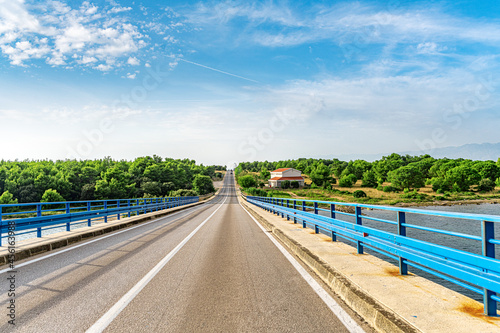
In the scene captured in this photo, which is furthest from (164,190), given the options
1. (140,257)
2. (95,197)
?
(140,257)

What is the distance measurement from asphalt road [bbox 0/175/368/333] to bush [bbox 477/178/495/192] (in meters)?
124

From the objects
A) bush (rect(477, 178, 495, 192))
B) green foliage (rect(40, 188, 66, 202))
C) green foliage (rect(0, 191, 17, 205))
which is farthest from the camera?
bush (rect(477, 178, 495, 192))

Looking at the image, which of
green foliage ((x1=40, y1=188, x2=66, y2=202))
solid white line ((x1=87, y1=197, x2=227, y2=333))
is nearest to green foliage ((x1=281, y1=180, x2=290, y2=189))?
green foliage ((x1=40, y1=188, x2=66, y2=202))

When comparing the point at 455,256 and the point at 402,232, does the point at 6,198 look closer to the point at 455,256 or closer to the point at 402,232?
the point at 402,232

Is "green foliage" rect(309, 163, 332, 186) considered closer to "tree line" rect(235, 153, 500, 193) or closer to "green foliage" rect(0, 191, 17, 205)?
"tree line" rect(235, 153, 500, 193)

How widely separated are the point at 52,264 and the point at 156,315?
4665 millimetres

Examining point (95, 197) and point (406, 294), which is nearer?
point (406, 294)

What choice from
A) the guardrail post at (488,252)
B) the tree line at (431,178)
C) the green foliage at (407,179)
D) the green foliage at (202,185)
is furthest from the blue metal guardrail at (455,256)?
the green foliage at (202,185)

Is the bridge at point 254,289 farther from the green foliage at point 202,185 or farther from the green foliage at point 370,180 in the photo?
the green foliage at point 370,180

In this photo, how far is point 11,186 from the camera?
288 feet

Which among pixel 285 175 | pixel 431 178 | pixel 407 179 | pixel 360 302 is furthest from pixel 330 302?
pixel 285 175

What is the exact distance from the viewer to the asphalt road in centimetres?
391

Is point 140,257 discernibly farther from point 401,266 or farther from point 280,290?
point 401,266

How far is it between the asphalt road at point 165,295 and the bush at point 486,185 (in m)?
124
